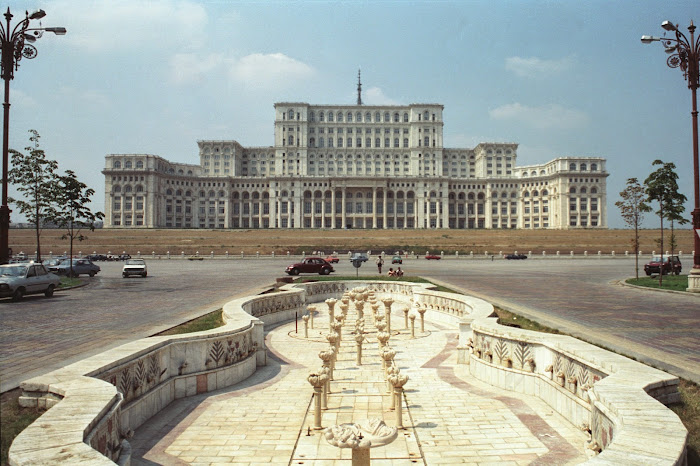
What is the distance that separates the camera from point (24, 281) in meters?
16.9

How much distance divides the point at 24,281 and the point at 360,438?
688 inches

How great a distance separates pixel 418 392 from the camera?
727 cm

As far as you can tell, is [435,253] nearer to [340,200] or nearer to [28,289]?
[28,289]

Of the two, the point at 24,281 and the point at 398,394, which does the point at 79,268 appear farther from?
the point at 398,394

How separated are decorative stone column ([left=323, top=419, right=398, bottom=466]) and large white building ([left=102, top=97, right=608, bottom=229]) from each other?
114 metres

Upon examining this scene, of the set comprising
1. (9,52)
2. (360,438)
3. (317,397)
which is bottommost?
(317,397)

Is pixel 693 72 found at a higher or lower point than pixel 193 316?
higher

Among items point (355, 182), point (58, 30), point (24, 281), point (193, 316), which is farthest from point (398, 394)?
point (355, 182)

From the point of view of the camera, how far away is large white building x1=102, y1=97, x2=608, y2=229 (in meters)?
117

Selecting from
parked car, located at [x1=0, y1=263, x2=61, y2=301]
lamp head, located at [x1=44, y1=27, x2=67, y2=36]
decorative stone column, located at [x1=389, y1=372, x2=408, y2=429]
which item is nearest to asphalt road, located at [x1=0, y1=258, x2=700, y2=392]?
parked car, located at [x1=0, y1=263, x2=61, y2=301]

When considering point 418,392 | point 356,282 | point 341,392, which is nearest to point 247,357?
point 341,392

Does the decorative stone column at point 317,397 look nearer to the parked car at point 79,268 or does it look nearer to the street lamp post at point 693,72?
the street lamp post at point 693,72

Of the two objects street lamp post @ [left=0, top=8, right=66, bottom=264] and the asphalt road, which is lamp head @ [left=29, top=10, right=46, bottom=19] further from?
the asphalt road

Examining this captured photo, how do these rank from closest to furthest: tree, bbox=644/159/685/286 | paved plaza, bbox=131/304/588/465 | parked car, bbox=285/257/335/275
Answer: paved plaza, bbox=131/304/588/465 < tree, bbox=644/159/685/286 < parked car, bbox=285/257/335/275
